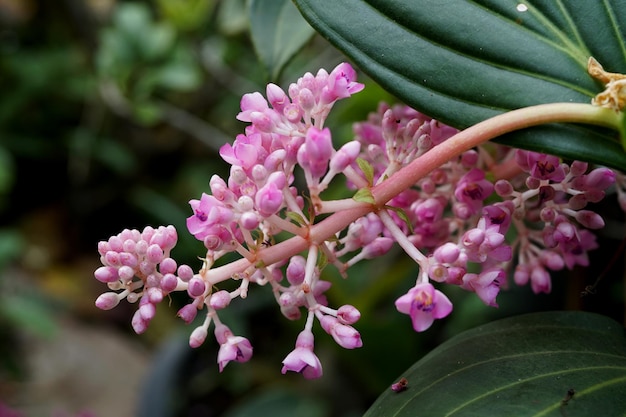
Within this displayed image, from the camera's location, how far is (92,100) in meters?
2.30

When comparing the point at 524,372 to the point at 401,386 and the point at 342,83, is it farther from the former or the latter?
the point at 342,83

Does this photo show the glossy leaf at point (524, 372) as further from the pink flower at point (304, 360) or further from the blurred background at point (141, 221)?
the blurred background at point (141, 221)

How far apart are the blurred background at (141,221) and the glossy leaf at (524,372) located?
22 cm

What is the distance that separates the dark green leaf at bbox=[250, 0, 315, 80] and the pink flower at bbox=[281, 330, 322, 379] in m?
0.31

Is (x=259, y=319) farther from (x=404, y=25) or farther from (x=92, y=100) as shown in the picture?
(x=404, y=25)

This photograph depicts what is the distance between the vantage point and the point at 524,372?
0.46 metres

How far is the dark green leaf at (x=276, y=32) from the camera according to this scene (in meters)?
0.69

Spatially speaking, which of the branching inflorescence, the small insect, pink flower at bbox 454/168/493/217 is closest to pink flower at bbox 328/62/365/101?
the branching inflorescence

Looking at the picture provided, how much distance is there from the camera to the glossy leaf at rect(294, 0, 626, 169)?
478mm

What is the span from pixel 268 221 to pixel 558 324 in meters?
0.25

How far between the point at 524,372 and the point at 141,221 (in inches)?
80.1

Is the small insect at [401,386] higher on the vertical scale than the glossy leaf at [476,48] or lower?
lower

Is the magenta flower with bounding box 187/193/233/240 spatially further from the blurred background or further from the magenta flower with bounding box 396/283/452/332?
the blurred background

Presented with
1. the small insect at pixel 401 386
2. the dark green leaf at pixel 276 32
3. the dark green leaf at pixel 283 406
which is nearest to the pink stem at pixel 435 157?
the small insect at pixel 401 386
